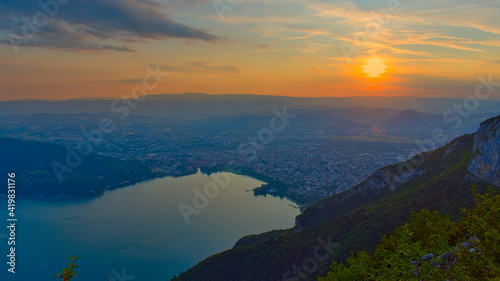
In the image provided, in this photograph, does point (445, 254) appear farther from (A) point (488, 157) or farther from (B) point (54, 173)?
(B) point (54, 173)

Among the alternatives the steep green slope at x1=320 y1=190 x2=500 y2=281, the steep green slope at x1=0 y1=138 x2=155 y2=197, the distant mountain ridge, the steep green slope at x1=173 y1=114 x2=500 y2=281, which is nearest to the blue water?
the steep green slope at x1=0 y1=138 x2=155 y2=197

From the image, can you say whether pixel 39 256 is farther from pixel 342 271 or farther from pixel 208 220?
pixel 342 271

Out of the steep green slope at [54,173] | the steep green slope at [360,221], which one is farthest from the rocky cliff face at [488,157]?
the steep green slope at [54,173]

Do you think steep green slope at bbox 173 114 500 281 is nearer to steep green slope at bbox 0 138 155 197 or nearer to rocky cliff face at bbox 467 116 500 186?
rocky cliff face at bbox 467 116 500 186

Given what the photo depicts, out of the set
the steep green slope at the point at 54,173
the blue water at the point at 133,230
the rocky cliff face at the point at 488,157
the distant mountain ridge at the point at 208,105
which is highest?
the distant mountain ridge at the point at 208,105

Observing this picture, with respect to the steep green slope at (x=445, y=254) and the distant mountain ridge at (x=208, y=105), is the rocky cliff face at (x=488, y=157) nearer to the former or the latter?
the steep green slope at (x=445, y=254)

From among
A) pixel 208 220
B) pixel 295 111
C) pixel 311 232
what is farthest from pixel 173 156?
pixel 295 111
